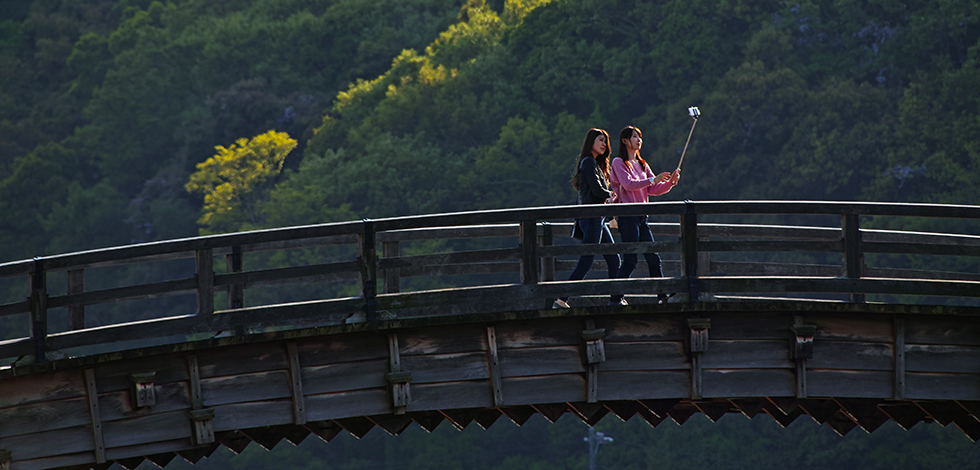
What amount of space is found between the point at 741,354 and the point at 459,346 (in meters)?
2.00

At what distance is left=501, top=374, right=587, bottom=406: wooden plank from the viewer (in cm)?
770

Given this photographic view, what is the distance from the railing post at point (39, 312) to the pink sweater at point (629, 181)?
3908 millimetres

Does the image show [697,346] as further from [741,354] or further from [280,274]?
[280,274]

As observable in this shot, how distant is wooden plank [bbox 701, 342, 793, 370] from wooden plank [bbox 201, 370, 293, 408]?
2.93 meters

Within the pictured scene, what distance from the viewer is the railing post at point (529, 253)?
24.0ft

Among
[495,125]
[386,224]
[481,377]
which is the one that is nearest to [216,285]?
[386,224]

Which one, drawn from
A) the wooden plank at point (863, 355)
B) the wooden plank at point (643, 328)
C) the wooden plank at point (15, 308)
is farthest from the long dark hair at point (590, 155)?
the wooden plank at point (15, 308)

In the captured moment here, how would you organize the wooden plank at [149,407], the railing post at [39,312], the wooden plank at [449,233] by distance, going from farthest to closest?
the wooden plank at [449,233], the wooden plank at [149,407], the railing post at [39,312]

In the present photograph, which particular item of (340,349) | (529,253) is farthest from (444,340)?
(529,253)

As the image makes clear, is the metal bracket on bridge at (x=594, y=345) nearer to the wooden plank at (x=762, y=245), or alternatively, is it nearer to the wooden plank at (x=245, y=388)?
the wooden plank at (x=762, y=245)

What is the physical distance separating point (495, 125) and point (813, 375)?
3613cm

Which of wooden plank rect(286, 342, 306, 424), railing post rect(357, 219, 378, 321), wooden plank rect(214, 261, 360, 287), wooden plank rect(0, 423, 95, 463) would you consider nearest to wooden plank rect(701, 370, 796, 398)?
railing post rect(357, 219, 378, 321)

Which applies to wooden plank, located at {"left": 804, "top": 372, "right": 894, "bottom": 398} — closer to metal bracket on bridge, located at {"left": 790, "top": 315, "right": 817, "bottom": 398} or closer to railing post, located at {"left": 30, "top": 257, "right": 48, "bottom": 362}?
metal bracket on bridge, located at {"left": 790, "top": 315, "right": 817, "bottom": 398}

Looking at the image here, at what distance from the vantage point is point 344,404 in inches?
295
